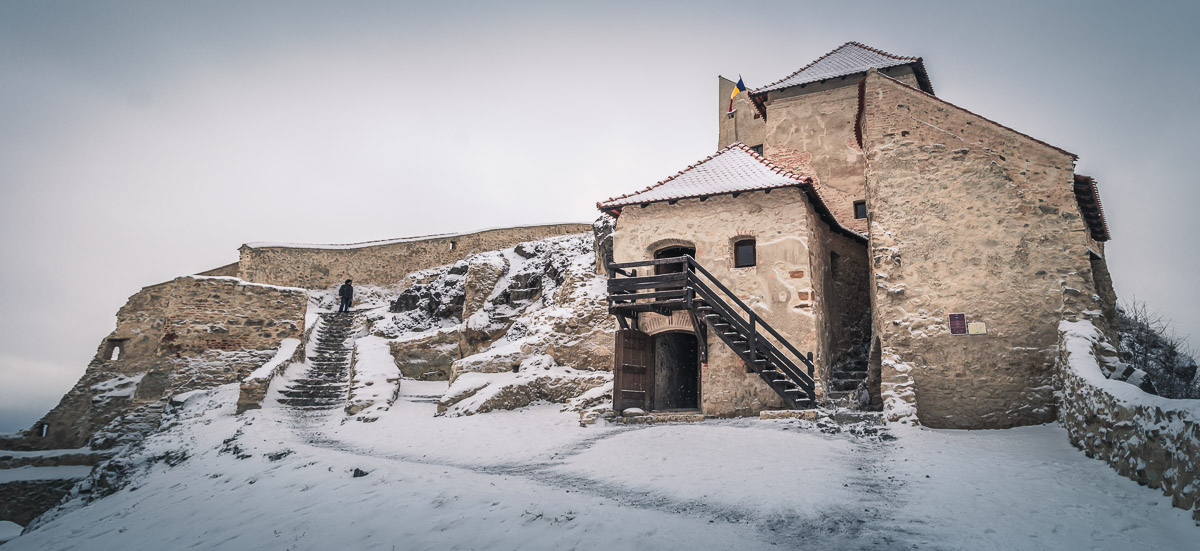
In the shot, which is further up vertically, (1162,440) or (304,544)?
(1162,440)

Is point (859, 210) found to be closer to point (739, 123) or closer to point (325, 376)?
point (739, 123)

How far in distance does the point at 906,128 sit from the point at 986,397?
5406 mm

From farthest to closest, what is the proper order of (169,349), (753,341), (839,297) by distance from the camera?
1. (169,349)
2. (839,297)
3. (753,341)

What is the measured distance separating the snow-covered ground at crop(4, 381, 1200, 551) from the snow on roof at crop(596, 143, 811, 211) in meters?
5.73

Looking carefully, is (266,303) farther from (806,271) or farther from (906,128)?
(906,128)

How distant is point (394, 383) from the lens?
17328 mm

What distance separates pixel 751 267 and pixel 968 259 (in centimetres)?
452

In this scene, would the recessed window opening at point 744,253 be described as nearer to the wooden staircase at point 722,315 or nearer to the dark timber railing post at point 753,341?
the wooden staircase at point 722,315

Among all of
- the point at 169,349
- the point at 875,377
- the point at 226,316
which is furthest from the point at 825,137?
the point at 169,349

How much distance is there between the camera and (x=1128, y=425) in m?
6.97

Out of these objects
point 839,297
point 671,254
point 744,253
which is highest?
point 671,254

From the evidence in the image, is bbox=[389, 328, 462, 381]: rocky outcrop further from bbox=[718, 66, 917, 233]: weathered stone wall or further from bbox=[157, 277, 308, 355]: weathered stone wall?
bbox=[718, 66, 917, 233]: weathered stone wall

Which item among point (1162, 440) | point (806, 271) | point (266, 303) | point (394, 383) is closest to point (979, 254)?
point (806, 271)

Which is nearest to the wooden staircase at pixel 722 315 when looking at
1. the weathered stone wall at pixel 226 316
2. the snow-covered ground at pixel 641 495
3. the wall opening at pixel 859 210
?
the snow-covered ground at pixel 641 495
